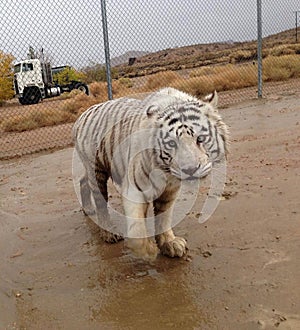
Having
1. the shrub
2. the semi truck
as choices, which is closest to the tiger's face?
the shrub

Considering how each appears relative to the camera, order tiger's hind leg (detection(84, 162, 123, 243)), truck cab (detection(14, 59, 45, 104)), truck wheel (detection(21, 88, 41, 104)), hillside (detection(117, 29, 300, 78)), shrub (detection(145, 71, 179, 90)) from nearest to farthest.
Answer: tiger's hind leg (detection(84, 162, 123, 243)) → shrub (detection(145, 71, 179, 90)) → truck wheel (detection(21, 88, 41, 104)) → truck cab (detection(14, 59, 45, 104)) → hillside (detection(117, 29, 300, 78))

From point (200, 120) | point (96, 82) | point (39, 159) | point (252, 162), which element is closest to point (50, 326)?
point (200, 120)

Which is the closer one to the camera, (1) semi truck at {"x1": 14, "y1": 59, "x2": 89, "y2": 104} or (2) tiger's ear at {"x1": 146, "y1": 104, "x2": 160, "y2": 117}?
(2) tiger's ear at {"x1": 146, "y1": 104, "x2": 160, "y2": 117}

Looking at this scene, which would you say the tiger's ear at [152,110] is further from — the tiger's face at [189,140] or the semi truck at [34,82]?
the semi truck at [34,82]

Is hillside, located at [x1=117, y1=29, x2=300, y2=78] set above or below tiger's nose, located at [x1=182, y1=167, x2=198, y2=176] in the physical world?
above

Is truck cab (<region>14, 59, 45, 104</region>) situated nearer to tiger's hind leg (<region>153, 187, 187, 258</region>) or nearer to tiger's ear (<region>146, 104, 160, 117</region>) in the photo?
tiger's hind leg (<region>153, 187, 187, 258</region>)

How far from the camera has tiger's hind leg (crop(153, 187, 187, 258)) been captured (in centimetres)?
313

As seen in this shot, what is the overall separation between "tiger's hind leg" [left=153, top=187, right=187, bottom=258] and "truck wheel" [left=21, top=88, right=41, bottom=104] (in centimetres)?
1693

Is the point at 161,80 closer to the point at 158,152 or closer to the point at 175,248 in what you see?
the point at 175,248

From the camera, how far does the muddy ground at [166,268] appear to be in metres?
2.47

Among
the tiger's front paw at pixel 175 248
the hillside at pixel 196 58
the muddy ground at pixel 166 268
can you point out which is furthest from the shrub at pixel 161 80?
the tiger's front paw at pixel 175 248

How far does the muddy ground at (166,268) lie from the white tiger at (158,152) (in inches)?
10.9

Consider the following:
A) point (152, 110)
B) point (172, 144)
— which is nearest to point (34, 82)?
point (152, 110)

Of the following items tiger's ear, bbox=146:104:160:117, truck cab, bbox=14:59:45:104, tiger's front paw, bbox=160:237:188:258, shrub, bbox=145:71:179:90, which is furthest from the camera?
truck cab, bbox=14:59:45:104
